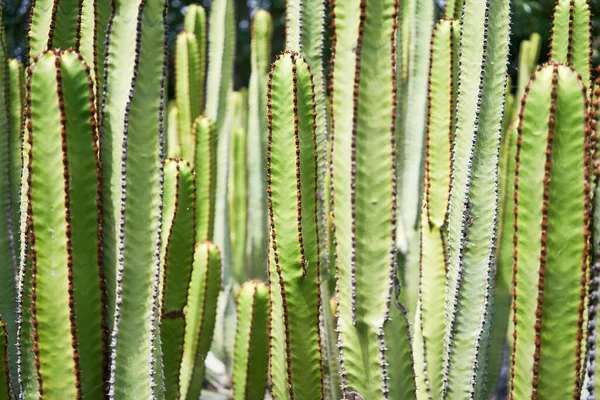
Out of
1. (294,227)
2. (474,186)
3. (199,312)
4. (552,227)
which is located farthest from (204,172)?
(552,227)

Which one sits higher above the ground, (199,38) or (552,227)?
(199,38)

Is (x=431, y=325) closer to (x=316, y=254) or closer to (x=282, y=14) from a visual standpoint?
(x=316, y=254)

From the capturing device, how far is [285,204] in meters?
1.90

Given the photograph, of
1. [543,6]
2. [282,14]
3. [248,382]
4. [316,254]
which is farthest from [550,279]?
[282,14]

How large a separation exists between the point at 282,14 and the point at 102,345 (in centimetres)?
964

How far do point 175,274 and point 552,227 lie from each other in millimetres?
1273

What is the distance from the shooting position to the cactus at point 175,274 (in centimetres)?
235

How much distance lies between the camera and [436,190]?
2.36 metres

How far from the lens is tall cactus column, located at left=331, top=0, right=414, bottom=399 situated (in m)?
1.68

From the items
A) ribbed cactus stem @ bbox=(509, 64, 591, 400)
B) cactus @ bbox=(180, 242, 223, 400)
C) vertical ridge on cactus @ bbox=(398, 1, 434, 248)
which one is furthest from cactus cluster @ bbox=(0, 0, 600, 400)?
vertical ridge on cactus @ bbox=(398, 1, 434, 248)

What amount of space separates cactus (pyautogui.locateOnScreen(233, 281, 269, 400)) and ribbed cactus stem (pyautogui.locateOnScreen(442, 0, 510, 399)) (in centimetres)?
74

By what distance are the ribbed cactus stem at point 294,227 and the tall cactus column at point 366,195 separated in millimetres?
157

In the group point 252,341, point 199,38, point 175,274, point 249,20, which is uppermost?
point 249,20

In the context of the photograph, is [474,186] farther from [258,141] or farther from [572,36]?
[258,141]
